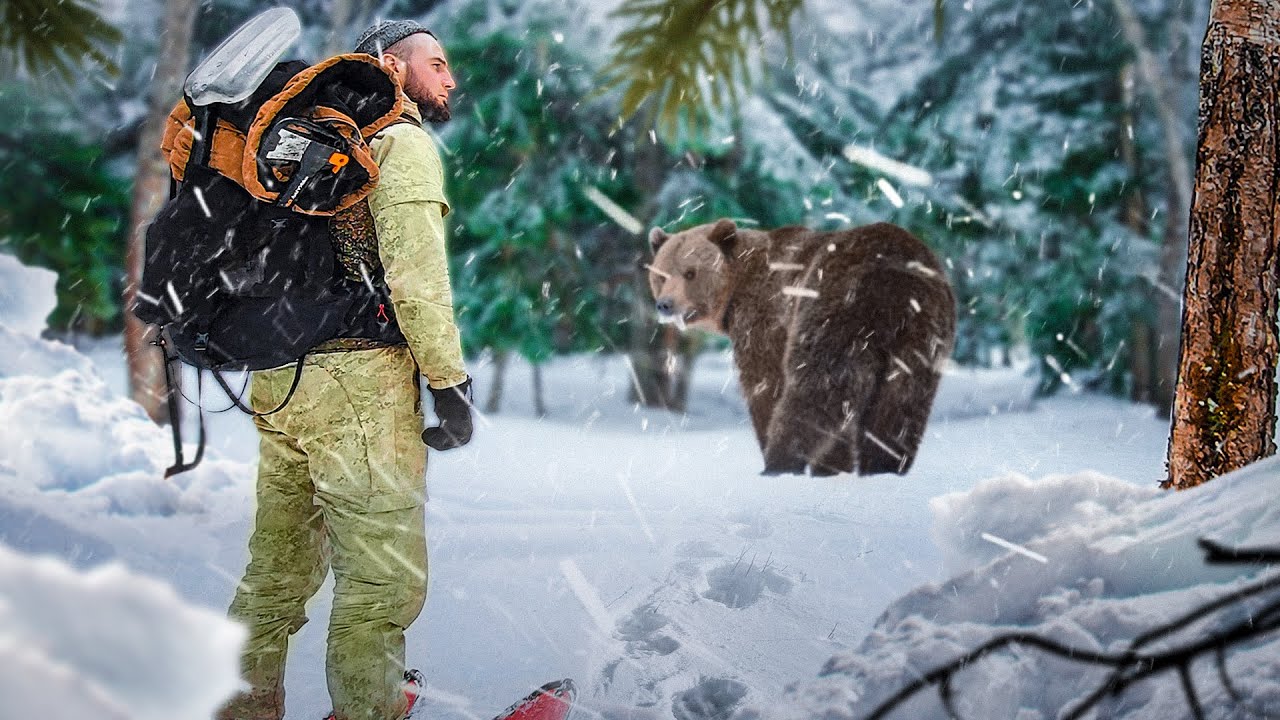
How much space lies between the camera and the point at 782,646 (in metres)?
2.11

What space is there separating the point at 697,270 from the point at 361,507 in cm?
265

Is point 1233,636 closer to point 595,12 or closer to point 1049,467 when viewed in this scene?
point 1049,467

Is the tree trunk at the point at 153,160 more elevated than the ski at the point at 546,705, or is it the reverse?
the tree trunk at the point at 153,160

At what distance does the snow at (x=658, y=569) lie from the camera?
3.84 ft

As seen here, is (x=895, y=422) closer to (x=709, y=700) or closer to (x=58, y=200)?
(x=709, y=700)

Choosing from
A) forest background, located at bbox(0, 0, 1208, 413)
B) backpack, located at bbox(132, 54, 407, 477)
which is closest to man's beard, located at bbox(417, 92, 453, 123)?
backpack, located at bbox(132, 54, 407, 477)


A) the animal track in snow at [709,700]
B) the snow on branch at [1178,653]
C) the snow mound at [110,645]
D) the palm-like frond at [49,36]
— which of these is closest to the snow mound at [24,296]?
the palm-like frond at [49,36]

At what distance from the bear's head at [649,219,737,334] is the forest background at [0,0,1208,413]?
2.73ft

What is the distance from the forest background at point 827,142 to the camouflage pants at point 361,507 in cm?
331

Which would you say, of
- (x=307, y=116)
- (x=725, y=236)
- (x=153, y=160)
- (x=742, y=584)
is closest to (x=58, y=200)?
(x=153, y=160)

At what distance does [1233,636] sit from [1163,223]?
4.25 meters

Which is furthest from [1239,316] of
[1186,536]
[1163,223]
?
[1163,223]

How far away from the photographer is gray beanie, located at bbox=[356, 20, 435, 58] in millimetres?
1963

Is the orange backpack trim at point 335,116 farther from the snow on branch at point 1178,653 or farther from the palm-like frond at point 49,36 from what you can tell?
the palm-like frond at point 49,36
